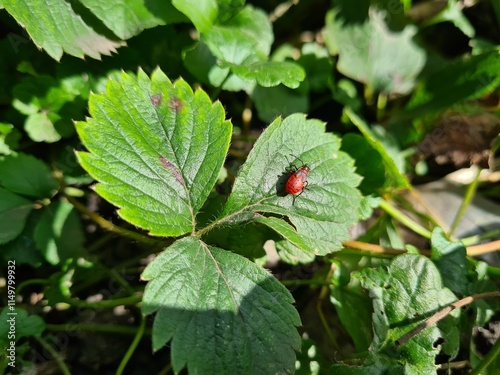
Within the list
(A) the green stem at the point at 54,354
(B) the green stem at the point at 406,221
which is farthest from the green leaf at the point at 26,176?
(B) the green stem at the point at 406,221

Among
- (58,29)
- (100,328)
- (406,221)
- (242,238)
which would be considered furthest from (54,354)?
(406,221)

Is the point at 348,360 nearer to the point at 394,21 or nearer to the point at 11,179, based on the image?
the point at 11,179

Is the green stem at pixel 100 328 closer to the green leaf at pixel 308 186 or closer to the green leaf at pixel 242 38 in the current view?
the green leaf at pixel 308 186

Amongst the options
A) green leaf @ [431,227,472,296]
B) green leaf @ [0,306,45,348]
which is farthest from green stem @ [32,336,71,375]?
green leaf @ [431,227,472,296]

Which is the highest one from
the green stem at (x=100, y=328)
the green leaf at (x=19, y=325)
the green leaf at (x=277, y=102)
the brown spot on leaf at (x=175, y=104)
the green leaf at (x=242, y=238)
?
the brown spot on leaf at (x=175, y=104)

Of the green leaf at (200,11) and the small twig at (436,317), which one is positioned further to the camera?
the green leaf at (200,11)
